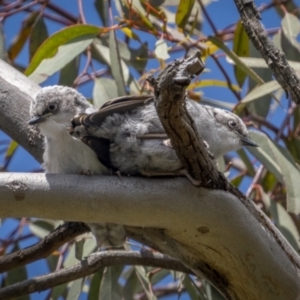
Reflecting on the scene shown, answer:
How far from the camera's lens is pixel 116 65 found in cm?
276

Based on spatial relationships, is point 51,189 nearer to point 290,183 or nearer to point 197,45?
point 290,183

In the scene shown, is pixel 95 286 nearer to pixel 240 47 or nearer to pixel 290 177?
pixel 290 177

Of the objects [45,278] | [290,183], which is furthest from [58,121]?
[290,183]

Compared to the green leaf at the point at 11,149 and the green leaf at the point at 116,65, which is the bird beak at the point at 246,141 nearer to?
the green leaf at the point at 116,65

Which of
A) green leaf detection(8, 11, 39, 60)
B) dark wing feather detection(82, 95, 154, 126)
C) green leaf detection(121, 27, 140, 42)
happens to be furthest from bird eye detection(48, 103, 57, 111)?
green leaf detection(8, 11, 39, 60)

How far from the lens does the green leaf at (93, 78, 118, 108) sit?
2.85 meters

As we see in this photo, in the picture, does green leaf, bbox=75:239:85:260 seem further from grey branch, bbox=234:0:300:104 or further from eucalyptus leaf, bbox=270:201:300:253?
grey branch, bbox=234:0:300:104

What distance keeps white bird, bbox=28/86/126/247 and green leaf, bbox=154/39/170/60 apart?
1.57ft

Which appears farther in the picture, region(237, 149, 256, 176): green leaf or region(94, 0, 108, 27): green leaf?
region(94, 0, 108, 27): green leaf

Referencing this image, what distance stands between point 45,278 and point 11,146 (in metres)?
0.64

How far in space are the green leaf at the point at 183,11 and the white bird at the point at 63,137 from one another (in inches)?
25.7

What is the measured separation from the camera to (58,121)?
7.18 feet

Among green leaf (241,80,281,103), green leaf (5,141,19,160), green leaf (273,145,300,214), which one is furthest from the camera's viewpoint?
green leaf (5,141,19,160)

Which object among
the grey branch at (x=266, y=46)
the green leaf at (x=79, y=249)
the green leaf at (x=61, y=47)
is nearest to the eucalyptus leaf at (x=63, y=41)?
the green leaf at (x=61, y=47)
